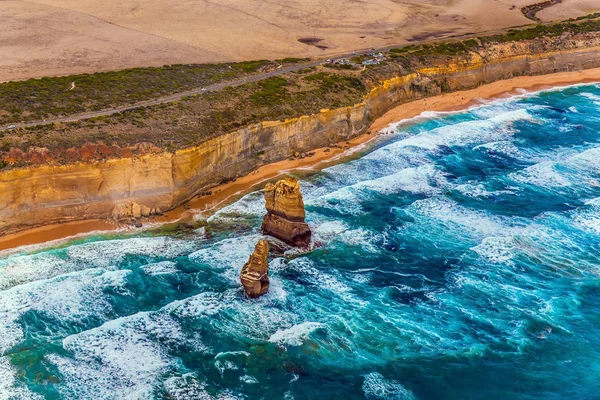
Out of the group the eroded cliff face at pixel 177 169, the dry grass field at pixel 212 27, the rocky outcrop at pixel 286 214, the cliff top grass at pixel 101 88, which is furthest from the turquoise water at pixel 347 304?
the dry grass field at pixel 212 27

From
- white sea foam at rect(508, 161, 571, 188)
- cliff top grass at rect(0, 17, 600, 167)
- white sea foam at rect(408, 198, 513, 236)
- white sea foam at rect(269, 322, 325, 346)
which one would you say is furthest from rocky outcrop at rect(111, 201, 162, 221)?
white sea foam at rect(508, 161, 571, 188)

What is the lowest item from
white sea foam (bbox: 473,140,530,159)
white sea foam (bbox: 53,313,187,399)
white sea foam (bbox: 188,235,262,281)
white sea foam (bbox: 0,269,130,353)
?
white sea foam (bbox: 53,313,187,399)

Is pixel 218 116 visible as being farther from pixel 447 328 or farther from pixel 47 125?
pixel 447 328

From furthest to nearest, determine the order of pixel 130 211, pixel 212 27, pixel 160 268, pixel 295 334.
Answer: pixel 212 27, pixel 130 211, pixel 160 268, pixel 295 334

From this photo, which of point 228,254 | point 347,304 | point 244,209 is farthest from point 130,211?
point 347,304

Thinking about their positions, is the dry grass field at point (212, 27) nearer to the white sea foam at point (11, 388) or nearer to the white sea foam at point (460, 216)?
the white sea foam at point (460, 216)

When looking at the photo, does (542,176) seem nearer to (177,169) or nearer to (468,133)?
(468,133)

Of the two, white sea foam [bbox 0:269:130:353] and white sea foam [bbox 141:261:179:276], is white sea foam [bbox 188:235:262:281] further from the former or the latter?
white sea foam [bbox 0:269:130:353]
